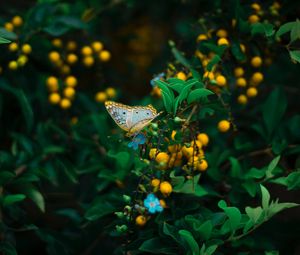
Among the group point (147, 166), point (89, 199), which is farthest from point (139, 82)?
point (147, 166)

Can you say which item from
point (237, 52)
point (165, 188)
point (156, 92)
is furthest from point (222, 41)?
point (165, 188)

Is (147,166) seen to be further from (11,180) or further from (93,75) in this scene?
(93,75)

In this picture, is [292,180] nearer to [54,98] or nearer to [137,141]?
[137,141]

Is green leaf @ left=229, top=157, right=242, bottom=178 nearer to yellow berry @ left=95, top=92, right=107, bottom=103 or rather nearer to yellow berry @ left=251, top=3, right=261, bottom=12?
yellow berry @ left=251, top=3, right=261, bottom=12

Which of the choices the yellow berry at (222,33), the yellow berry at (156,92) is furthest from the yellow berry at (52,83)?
the yellow berry at (222,33)

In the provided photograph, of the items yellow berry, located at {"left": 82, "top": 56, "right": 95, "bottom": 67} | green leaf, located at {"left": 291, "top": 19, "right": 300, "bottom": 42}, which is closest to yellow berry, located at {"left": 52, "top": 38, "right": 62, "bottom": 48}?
yellow berry, located at {"left": 82, "top": 56, "right": 95, "bottom": 67}

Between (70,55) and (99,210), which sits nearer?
(99,210)

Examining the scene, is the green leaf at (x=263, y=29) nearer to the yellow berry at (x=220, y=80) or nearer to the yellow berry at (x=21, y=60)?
the yellow berry at (x=220, y=80)
